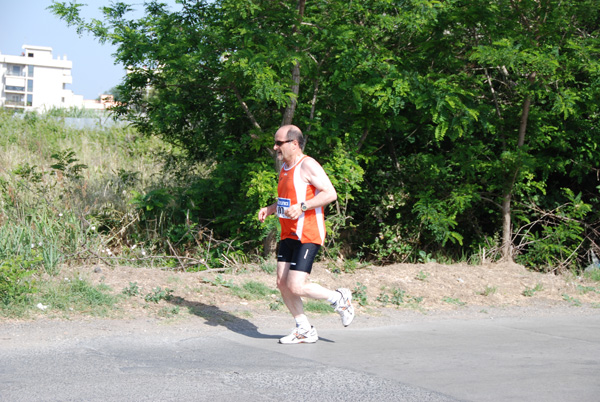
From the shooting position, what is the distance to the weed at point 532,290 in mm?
9148

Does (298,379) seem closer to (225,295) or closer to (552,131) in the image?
(225,295)

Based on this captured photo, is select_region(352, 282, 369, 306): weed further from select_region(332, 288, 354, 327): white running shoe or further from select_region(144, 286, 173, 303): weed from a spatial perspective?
select_region(144, 286, 173, 303): weed

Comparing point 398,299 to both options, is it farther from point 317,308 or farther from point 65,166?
point 65,166

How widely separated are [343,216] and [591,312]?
161 inches

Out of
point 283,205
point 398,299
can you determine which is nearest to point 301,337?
point 283,205

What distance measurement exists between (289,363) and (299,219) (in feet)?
4.45

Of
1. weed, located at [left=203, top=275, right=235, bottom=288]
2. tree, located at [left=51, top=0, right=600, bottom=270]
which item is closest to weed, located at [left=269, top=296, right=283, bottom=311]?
weed, located at [left=203, top=275, right=235, bottom=288]

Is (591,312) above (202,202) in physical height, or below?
below

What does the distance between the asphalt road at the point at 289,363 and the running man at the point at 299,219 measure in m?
0.49

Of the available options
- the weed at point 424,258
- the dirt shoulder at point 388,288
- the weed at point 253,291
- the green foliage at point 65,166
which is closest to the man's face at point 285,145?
the dirt shoulder at point 388,288

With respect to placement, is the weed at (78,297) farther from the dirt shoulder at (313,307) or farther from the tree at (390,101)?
the tree at (390,101)

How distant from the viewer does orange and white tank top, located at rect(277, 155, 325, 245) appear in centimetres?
596

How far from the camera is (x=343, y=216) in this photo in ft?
35.4

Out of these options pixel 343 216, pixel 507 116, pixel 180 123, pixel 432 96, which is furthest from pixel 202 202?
pixel 507 116
